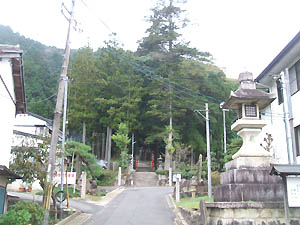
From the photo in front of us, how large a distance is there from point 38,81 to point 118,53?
50.4ft

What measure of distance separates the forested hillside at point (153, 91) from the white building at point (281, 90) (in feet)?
61.3

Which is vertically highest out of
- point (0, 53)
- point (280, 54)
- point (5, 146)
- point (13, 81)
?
point (280, 54)

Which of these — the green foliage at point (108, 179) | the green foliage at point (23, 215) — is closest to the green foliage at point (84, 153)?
the green foliage at point (108, 179)

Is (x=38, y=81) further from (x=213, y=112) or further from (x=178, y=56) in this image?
(x=213, y=112)

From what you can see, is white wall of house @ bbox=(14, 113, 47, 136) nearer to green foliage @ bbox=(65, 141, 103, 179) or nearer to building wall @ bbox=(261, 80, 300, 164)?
green foliage @ bbox=(65, 141, 103, 179)

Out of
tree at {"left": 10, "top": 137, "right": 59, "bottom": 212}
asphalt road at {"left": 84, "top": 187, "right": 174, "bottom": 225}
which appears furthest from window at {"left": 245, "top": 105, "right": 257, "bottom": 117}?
tree at {"left": 10, "top": 137, "right": 59, "bottom": 212}

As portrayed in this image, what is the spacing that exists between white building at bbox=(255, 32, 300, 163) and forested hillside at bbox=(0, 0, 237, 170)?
18.7m

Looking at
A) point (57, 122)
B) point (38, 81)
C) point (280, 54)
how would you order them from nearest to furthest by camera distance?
1. point (57, 122)
2. point (280, 54)
3. point (38, 81)

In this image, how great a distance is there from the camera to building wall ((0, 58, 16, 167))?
14.6 meters

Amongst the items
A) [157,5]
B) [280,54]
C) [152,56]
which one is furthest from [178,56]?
[280,54]

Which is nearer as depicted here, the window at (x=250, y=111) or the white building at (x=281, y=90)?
the window at (x=250, y=111)

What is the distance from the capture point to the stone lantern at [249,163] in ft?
37.1

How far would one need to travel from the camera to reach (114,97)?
45.3 m

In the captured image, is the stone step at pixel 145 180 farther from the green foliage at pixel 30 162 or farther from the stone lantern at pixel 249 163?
the stone lantern at pixel 249 163
